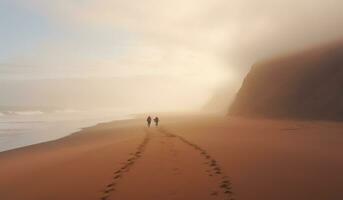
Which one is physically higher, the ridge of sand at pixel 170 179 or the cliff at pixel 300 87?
the cliff at pixel 300 87

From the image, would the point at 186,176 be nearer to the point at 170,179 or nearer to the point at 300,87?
the point at 170,179

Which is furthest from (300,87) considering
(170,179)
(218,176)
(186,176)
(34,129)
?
(170,179)

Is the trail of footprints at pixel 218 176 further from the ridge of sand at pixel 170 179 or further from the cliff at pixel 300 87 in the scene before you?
the cliff at pixel 300 87

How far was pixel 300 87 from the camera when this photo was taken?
5966 centimetres

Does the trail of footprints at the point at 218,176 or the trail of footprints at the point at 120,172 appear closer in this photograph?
the trail of footprints at the point at 218,176

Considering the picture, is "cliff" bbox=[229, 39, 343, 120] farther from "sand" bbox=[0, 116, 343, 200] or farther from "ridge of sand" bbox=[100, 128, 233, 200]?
"ridge of sand" bbox=[100, 128, 233, 200]

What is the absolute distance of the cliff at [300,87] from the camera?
50844 millimetres

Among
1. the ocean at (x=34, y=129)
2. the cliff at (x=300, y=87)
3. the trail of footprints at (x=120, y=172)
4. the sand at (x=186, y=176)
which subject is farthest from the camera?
the cliff at (x=300, y=87)

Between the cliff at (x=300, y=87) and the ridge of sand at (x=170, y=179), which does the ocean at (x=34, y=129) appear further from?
the cliff at (x=300, y=87)

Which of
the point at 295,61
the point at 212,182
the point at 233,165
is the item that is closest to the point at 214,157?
the point at 233,165

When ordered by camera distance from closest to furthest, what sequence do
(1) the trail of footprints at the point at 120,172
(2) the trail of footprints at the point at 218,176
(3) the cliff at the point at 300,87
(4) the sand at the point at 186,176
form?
(2) the trail of footprints at the point at 218,176, (4) the sand at the point at 186,176, (1) the trail of footprints at the point at 120,172, (3) the cliff at the point at 300,87

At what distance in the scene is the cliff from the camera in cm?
5084

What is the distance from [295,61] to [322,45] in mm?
5557

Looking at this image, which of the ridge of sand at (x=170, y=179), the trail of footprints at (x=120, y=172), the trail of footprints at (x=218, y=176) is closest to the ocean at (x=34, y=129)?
the trail of footprints at (x=120, y=172)
